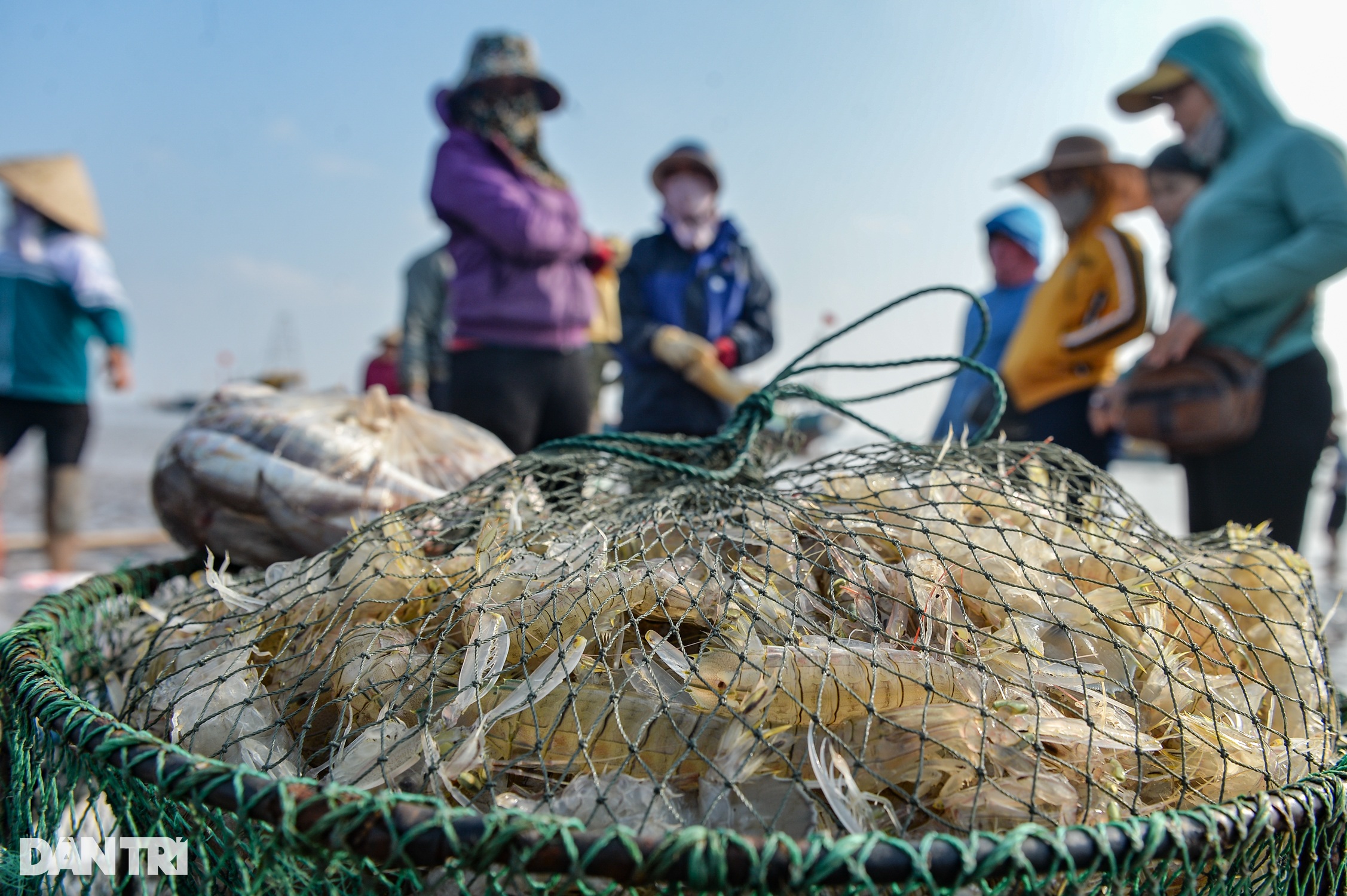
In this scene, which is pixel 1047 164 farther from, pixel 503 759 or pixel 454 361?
pixel 503 759

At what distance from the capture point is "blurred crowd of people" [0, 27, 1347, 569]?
2.60 m

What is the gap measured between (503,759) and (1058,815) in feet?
2.08

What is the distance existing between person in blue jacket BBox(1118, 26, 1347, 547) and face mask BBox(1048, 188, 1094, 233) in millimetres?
1227

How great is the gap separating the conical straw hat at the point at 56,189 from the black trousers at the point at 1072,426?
4822 mm

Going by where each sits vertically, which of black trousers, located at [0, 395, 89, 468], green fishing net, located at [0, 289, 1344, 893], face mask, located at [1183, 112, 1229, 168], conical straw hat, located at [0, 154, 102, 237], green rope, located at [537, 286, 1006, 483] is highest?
face mask, located at [1183, 112, 1229, 168]

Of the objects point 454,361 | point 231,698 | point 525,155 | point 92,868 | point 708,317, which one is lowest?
point 92,868

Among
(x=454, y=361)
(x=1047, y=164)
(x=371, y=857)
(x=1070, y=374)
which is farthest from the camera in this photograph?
(x=1047, y=164)

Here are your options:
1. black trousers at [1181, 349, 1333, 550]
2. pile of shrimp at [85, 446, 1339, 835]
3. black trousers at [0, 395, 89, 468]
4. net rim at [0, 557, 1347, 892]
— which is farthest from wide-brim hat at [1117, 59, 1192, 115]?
black trousers at [0, 395, 89, 468]

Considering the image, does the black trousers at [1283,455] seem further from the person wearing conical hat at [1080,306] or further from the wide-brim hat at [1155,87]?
the wide-brim hat at [1155,87]

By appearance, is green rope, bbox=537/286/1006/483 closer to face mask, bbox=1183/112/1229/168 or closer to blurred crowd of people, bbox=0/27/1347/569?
blurred crowd of people, bbox=0/27/1347/569

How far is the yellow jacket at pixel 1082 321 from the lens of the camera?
12.2ft

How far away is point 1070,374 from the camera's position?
12.4 feet

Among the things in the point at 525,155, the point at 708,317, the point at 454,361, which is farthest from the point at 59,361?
the point at 708,317

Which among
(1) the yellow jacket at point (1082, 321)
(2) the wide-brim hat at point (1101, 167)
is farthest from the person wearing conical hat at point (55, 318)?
(2) the wide-brim hat at point (1101, 167)
